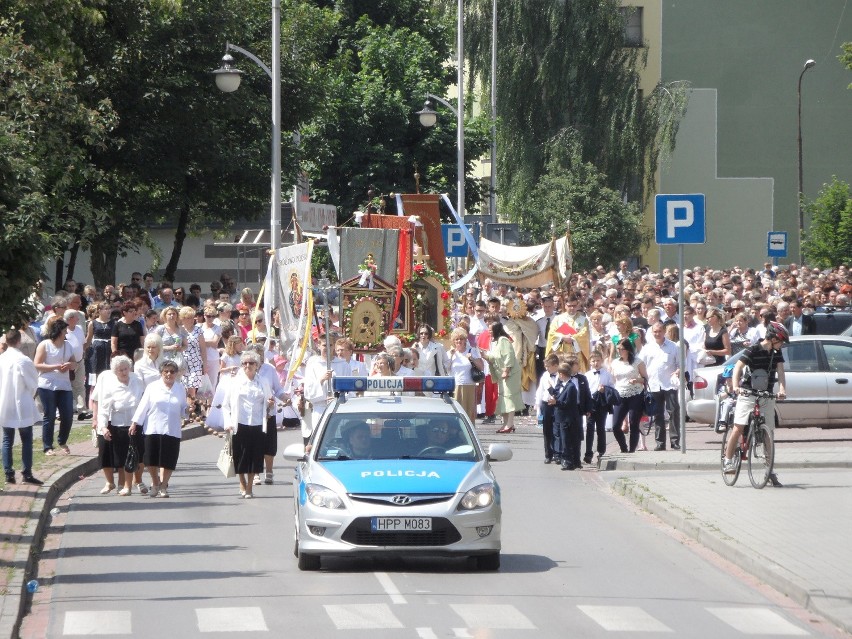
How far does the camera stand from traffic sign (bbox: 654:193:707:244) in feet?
60.6

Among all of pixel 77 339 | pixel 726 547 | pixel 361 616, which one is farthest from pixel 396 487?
pixel 77 339

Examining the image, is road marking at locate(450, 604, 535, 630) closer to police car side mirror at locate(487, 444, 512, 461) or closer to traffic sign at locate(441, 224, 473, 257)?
police car side mirror at locate(487, 444, 512, 461)

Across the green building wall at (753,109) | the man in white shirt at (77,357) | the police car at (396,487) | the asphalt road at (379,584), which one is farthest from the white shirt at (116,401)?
the green building wall at (753,109)

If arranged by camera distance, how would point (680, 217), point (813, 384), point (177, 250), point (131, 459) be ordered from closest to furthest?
point (131, 459)
point (680, 217)
point (813, 384)
point (177, 250)

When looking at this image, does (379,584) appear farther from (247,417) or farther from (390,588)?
(247,417)

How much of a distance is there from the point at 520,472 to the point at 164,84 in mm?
19767

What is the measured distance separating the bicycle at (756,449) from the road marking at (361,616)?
22.7ft

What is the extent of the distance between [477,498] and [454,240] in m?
18.8

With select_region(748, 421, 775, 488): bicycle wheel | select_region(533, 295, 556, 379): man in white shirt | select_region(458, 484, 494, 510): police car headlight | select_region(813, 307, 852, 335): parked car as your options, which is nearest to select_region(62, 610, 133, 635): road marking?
select_region(458, 484, 494, 510): police car headlight

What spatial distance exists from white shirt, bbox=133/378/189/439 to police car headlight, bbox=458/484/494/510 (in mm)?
5634

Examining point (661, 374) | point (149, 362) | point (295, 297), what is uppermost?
point (295, 297)

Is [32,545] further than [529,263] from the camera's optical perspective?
No

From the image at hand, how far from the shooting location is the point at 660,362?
20531 mm

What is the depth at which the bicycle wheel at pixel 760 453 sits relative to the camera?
16031 millimetres
